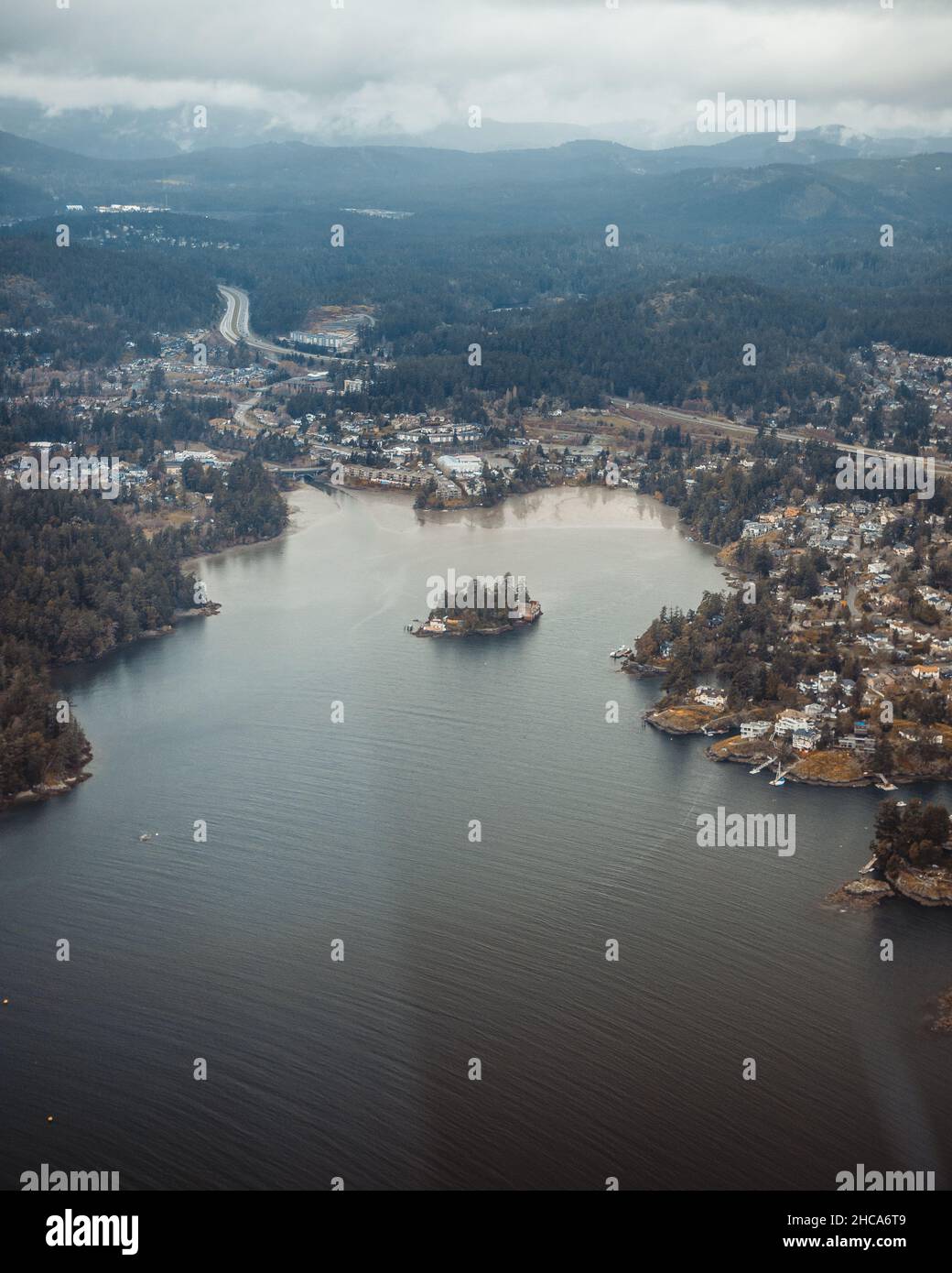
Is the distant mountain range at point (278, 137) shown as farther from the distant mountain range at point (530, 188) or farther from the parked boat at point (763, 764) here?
the parked boat at point (763, 764)

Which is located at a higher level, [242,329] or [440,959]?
[242,329]

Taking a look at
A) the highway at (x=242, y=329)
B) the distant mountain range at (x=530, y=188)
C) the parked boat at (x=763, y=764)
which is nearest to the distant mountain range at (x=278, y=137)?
the distant mountain range at (x=530, y=188)

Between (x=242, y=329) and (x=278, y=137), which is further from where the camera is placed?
(x=278, y=137)

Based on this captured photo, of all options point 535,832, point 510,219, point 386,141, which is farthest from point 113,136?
point 535,832

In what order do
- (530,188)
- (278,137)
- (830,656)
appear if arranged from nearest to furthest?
(830,656), (530,188), (278,137)

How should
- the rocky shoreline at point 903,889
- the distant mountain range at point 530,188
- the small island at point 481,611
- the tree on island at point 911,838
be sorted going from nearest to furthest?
the rocky shoreline at point 903,889, the tree on island at point 911,838, the small island at point 481,611, the distant mountain range at point 530,188

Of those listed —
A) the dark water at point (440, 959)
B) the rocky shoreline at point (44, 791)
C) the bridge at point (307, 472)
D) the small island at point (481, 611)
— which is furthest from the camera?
the bridge at point (307, 472)

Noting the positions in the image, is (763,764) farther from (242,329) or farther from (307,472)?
(242,329)

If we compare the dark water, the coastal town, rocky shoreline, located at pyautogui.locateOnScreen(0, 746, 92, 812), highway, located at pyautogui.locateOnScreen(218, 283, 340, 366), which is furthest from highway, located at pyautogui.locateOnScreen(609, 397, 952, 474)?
rocky shoreline, located at pyautogui.locateOnScreen(0, 746, 92, 812)

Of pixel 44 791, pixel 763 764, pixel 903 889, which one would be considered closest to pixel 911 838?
pixel 903 889
